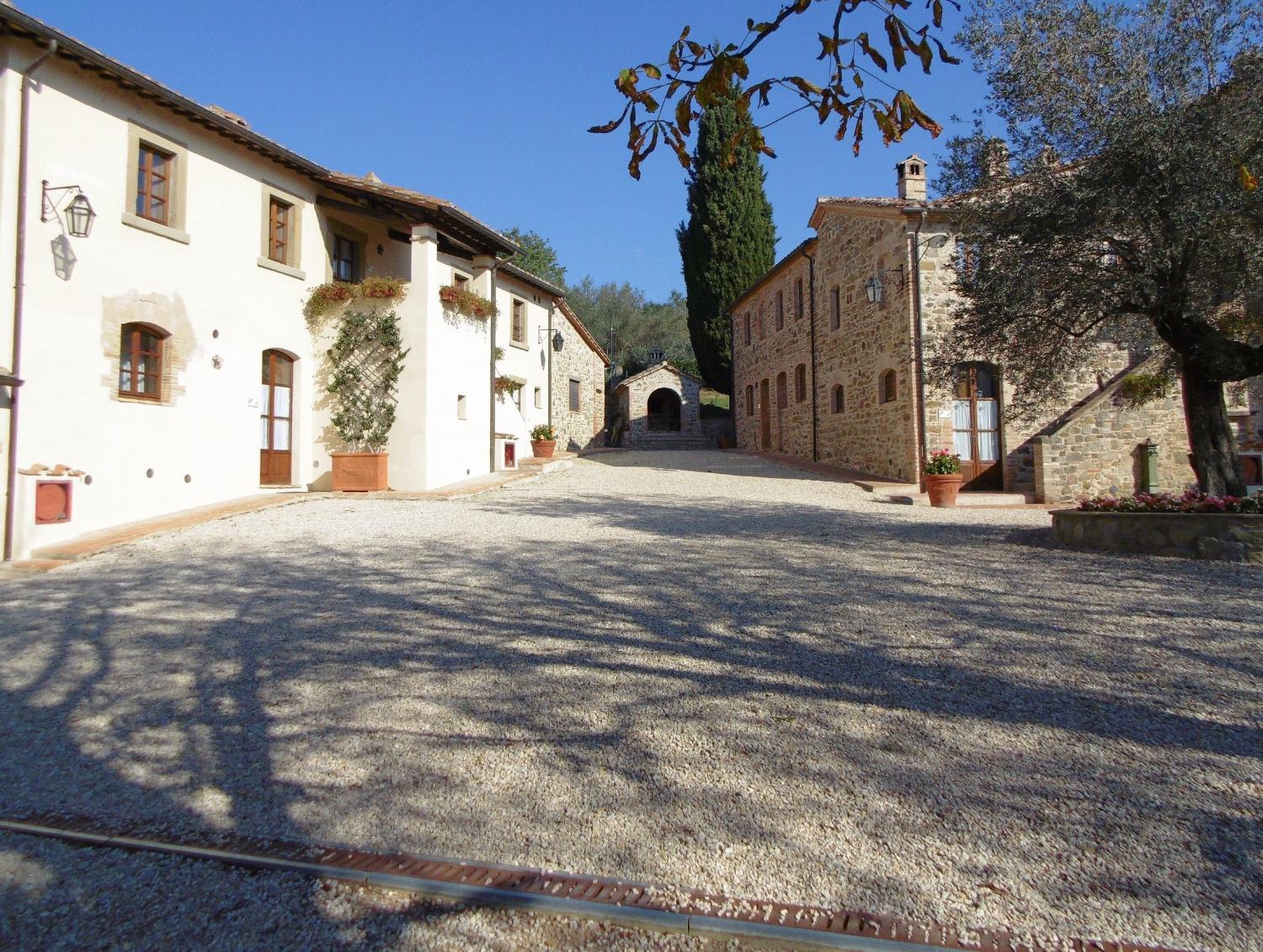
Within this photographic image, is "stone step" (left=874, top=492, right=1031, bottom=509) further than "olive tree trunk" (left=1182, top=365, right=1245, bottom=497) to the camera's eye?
Yes

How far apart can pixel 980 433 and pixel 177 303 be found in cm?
1336

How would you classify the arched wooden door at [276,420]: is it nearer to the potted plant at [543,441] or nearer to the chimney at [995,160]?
the potted plant at [543,441]

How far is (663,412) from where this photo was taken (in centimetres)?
3481

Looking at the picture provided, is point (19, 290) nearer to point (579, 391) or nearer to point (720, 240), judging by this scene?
point (579, 391)

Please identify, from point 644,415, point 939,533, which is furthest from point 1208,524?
point 644,415

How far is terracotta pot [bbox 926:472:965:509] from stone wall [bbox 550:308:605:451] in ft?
39.0

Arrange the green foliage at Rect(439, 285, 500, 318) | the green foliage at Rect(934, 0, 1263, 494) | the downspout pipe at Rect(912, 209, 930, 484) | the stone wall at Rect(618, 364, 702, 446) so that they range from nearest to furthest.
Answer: the green foliage at Rect(934, 0, 1263, 494), the green foliage at Rect(439, 285, 500, 318), the downspout pipe at Rect(912, 209, 930, 484), the stone wall at Rect(618, 364, 702, 446)

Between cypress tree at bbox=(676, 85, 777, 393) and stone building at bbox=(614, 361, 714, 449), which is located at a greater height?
cypress tree at bbox=(676, 85, 777, 393)

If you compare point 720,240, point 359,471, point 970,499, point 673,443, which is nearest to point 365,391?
point 359,471

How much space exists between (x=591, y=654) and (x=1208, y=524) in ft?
19.3

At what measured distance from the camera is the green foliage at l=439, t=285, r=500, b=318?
1296cm

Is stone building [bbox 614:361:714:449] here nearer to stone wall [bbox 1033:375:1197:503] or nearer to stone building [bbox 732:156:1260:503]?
stone building [bbox 732:156:1260:503]

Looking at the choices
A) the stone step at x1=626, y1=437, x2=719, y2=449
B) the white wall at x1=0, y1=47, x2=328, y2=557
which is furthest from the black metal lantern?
the stone step at x1=626, y1=437, x2=719, y2=449

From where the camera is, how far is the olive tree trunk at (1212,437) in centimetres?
746
